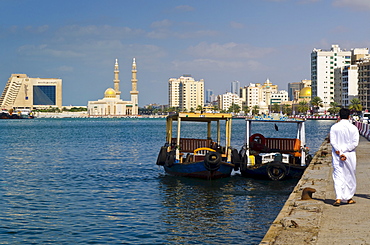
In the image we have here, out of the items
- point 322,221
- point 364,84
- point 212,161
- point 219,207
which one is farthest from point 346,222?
point 364,84

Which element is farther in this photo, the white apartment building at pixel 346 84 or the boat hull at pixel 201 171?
the white apartment building at pixel 346 84

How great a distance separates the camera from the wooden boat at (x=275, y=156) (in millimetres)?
21375

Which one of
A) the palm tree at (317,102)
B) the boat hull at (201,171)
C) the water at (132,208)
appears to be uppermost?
the palm tree at (317,102)

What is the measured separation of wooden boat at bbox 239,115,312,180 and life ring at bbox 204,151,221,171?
5.50 ft

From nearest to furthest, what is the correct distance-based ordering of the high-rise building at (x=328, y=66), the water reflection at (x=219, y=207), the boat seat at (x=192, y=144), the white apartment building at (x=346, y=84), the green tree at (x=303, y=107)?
the water reflection at (x=219, y=207)
the boat seat at (x=192, y=144)
the white apartment building at (x=346, y=84)
the high-rise building at (x=328, y=66)
the green tree at (x=303, y=107)

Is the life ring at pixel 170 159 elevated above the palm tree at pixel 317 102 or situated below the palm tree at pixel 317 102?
below

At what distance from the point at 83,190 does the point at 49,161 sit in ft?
46.8

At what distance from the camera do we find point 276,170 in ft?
69.8

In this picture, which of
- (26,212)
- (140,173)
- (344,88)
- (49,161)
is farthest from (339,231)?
(344,88)

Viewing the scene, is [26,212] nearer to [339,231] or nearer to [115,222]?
[115,222]

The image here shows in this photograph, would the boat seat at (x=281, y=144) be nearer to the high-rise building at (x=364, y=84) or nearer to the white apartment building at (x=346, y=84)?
the high-rise building at (x=364, y=84)

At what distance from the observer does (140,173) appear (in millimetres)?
26344

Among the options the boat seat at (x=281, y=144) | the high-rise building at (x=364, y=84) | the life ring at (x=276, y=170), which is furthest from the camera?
the high-rise building at (x=364, y=84)

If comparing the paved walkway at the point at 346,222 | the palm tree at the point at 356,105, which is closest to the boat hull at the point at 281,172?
the paved walkway at the point at 346,222
